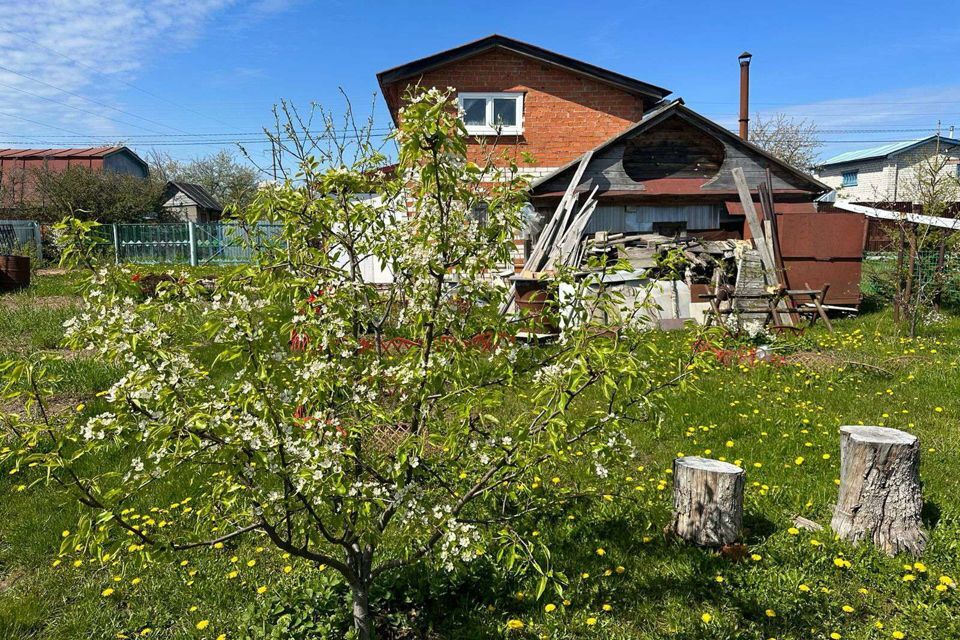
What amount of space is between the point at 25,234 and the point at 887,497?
26833 mm

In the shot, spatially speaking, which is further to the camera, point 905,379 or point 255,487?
point 905,379

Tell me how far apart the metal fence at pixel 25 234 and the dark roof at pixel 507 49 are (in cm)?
1529

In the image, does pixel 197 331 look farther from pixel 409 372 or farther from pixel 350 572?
pixel 350 572

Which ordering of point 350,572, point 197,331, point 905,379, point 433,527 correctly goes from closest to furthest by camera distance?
1. point 197,331
2. point 433,527
3. point 350,572
4. point 905,379

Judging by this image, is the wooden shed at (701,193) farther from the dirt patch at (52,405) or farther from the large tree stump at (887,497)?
the dirt patch at (52,405)

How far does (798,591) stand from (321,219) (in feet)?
10.5

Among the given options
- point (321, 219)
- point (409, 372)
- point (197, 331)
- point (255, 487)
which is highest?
point (321, 219)

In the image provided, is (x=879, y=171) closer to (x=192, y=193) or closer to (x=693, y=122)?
(x=693, y=122)

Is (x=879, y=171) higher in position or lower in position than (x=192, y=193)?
higher

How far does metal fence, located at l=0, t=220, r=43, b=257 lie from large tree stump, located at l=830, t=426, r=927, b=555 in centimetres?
2450

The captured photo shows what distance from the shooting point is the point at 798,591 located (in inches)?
136

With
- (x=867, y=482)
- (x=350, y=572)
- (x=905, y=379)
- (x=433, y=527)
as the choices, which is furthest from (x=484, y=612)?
(x=905, y=379)

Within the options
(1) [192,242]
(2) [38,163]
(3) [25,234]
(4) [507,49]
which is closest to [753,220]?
(4) [507,49]

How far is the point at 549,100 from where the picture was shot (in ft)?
47.7
